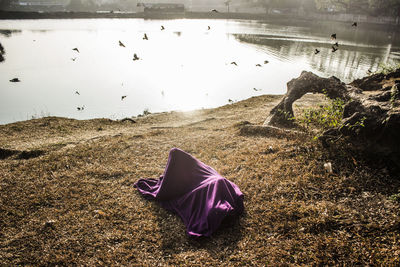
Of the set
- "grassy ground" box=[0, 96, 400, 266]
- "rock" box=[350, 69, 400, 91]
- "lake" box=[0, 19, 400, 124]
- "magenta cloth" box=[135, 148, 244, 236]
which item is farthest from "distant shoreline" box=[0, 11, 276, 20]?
"magenta cloth" box=[135, 148, 244, 236]

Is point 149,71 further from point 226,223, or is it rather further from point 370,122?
point 226,223

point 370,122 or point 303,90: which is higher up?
point 370,122

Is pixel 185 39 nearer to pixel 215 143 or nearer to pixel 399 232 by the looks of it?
pixel 215 143

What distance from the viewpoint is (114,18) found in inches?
3467

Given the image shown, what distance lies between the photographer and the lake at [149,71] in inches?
840

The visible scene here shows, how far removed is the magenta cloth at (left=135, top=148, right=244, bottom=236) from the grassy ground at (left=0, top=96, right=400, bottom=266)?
232 mm

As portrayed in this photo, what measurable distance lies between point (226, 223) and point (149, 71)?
28.4 m

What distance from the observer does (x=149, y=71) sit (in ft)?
102

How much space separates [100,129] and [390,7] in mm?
80874

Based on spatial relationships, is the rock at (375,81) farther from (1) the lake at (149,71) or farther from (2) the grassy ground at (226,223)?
(2) the grassy ground at (226,223)

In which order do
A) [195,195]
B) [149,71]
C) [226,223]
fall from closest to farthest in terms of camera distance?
[226,223] < [195,195] < [149,71]

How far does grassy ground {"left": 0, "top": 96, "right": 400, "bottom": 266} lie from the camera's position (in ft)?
15.9

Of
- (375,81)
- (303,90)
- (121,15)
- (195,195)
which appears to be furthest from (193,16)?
(195,195)

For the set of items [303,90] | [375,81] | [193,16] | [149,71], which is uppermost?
[193,16]
